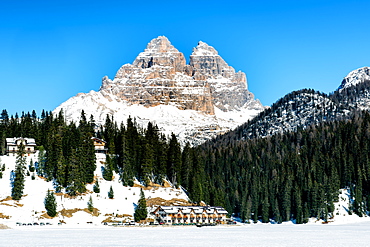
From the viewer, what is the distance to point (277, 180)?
17988 centimetres

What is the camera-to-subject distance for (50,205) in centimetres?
11575

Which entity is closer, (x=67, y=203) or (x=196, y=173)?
(x=67, y=203)

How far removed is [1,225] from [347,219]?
110 metres

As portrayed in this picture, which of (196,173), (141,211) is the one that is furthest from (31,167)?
(196,173)

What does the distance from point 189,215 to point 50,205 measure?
38.4 meters

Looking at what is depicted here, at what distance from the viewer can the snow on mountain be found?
114 m

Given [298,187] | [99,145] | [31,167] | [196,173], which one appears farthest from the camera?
[298,187]

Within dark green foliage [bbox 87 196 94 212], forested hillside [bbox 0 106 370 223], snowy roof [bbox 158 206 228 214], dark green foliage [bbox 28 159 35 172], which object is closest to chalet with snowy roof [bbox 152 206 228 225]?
snowy roof [bbox 158 206 228 214]

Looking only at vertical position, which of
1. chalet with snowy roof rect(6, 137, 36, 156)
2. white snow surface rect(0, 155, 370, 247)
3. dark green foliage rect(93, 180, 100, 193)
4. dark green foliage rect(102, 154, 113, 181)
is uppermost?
chalet with snowy roof rect(6, 137, 36, 156)

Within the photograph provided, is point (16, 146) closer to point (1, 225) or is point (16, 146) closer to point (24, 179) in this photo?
point (24, 179)

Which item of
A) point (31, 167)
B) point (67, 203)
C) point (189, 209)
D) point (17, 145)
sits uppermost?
point (17, 145)

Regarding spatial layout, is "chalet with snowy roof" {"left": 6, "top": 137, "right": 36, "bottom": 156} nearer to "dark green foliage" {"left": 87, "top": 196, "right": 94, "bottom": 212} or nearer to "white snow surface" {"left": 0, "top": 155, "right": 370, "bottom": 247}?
"white snow surface" {"left": 0, "top": 155, "right": 370, "bottom": 247}

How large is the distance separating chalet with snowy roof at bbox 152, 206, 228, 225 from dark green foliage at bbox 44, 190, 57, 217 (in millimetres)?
25915

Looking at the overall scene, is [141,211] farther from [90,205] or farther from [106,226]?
[90,205]
